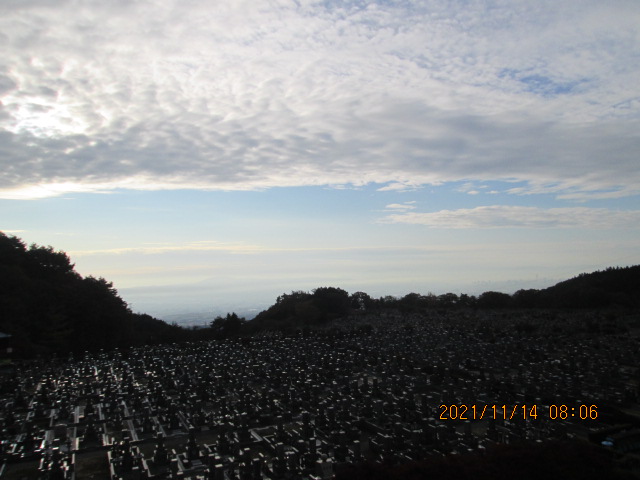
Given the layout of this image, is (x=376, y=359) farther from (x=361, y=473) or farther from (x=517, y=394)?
(x=361, y=473)

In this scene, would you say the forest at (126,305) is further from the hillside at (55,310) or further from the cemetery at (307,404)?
the cemetery at (307,404)

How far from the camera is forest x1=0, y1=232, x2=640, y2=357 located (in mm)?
24984

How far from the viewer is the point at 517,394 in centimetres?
1470

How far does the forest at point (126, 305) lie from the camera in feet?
82.0

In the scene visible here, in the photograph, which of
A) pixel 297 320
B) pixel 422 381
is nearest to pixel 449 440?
pixel 422 381
